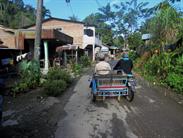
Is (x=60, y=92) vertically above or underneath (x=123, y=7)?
underneath

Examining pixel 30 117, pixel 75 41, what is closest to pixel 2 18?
pixel 75 41

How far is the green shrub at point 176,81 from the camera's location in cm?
1221

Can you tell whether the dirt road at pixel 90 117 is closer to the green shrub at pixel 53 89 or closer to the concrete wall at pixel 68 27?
the green shrub at pixel 53 89

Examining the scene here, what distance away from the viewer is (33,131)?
6.82 m

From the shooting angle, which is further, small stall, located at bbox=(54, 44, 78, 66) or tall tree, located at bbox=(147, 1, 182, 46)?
small stall, located at bbox=(54, 44, 78, 66)

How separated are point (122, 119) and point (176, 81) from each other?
5.73 metres

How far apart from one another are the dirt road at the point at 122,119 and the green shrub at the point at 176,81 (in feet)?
3.97

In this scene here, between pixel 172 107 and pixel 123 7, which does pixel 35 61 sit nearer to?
pixel 172 107

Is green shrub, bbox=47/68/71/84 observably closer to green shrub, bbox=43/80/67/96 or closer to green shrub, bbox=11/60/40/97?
green shrub, bbox=11/60/40/97

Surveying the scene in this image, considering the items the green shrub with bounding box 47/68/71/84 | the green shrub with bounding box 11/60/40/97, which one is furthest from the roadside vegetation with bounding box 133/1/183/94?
the green shrub with bounding box 11/60/40/97

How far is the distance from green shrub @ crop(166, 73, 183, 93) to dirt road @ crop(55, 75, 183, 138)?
121 centimetres

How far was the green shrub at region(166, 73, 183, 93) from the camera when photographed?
481 inches

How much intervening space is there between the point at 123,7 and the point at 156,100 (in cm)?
7304

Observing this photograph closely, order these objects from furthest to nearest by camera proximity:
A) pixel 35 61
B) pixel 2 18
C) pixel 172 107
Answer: pixel 2 18
pixel 35 61
pixel 172 107
